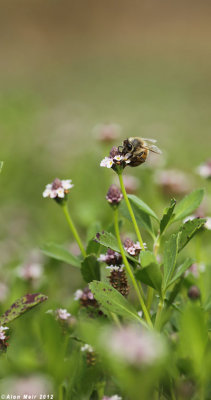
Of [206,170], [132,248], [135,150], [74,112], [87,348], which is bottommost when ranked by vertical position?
[87,348]

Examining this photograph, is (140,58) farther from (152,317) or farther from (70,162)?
(152,317)

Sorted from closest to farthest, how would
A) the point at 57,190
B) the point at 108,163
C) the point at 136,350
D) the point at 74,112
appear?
1. the point at 136,350
2. the point at 108,163
3. the point at 57,190
4. the point at 74,112

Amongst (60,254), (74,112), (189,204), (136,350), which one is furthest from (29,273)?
(74,112)

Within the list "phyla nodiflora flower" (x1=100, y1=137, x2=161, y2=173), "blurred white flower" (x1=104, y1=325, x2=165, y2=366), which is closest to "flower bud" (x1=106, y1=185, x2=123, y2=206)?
"phyla nodiflora flower" (x1=100, y1=137, x2=161, y2=173)

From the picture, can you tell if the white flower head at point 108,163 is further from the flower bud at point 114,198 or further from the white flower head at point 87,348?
the white flower head at point 87,348

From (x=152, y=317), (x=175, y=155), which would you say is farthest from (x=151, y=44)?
(x=152, y=317)

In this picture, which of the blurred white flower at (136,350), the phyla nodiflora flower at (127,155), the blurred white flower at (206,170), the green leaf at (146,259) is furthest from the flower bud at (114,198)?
the blurred white flower at (206,170)

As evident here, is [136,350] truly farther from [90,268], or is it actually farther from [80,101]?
[80,101]
